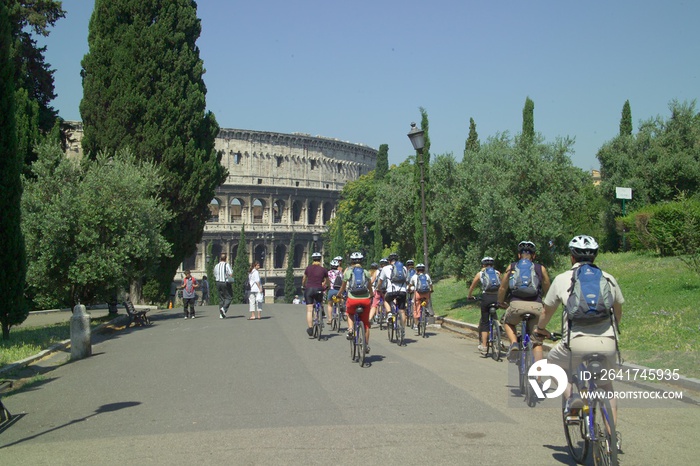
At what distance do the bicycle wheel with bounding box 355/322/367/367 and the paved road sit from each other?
0.18 m

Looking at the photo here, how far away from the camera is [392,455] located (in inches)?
243

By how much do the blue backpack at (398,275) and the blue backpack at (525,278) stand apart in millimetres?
6166

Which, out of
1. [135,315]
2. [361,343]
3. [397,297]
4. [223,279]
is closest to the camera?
[361,343]

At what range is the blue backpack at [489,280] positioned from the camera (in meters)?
12.5

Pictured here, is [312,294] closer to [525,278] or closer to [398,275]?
[398,275]

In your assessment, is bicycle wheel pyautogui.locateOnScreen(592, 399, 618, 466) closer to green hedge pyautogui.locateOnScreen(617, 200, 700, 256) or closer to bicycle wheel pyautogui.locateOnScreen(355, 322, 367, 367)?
bicycle wheel pyautogui.locateOnScreen(355, 322, 367, 367)

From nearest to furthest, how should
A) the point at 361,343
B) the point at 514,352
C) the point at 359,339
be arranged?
the point at 514,352 → the point at 361,343 → the point at 359,339

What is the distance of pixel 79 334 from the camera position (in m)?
14.2

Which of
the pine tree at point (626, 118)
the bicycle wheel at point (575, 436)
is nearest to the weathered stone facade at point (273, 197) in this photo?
the pine tree at point (626, 118)

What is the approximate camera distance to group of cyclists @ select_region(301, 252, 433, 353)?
484 inches

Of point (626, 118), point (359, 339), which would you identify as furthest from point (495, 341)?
point (626, 118)

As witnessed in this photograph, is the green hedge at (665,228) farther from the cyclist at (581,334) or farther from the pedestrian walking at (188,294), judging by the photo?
the pedestrian walking at (188,294)

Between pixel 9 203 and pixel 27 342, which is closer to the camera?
pixel 9 203

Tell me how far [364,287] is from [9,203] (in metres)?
7.98
